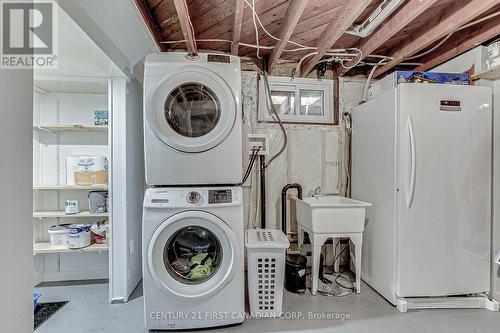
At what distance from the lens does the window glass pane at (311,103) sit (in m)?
3.03

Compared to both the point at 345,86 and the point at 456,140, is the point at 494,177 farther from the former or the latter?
the point at 345,86

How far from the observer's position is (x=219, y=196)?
1.85 metres

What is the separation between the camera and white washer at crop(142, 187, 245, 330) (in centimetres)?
178

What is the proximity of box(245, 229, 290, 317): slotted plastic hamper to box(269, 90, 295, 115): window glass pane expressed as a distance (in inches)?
63.2

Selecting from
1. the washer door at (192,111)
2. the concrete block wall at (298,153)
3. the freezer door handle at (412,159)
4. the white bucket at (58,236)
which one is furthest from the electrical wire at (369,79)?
the white bucket at (58,236)

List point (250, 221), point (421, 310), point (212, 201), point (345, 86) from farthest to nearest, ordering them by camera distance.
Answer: point (345, 86), point (250, 221), point (421, 310), point (212, 201)

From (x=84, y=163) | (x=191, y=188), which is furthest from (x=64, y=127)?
(x=191, y=188)

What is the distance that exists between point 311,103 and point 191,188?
6.27ft

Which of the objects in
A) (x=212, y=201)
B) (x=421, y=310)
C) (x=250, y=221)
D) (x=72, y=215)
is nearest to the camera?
(x=212, y=201)

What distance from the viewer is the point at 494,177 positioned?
215 centimetres

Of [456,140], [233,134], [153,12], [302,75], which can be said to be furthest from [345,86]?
[153,12]

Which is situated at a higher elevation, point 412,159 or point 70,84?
point 70,84

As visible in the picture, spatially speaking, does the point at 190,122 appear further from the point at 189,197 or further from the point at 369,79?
the point at 369,79

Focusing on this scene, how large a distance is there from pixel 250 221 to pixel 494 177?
226 centimetres
